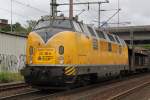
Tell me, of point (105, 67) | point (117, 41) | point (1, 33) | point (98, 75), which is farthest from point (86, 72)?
point (1, 33)

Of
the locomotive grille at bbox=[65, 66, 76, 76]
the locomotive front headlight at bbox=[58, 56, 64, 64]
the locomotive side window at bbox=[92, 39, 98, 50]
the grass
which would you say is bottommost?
the grass

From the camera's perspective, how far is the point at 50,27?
17.2 meters

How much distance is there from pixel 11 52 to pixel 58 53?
12995mm

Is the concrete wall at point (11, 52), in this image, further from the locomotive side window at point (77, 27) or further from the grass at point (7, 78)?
the locomotive side window at point (77, 27)

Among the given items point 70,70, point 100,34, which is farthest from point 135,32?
point 70,70

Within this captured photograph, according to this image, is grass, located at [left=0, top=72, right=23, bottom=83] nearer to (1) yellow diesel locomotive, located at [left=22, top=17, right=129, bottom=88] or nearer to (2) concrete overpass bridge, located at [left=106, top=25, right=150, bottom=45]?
(1) yellow diesel locomotive, located at [left=22, top=17, right=129, bottom=88]

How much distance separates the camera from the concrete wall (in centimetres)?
2783

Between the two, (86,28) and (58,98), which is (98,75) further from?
(58,98)

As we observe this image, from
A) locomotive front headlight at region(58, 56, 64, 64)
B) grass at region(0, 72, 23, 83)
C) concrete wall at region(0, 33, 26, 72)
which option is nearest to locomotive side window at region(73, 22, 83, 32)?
locomotive front headlight at region(58, 56, 64, 64)

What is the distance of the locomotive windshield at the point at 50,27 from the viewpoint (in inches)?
665

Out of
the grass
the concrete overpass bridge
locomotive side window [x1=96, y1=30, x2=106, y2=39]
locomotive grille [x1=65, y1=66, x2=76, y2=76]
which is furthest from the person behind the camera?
the concrete overpass bridge

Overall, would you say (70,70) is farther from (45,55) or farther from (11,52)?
(11,52)

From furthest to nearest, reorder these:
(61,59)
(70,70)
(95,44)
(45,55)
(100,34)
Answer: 1. (100,34)
2. (95,44)
3. (45,55)
4. (61,59)
5. (70,70)

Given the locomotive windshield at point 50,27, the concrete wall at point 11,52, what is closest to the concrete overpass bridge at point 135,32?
the concrete wall at point 11,52
